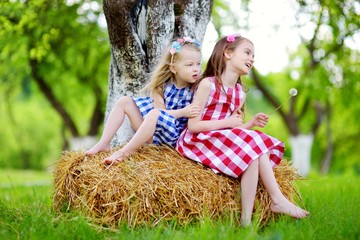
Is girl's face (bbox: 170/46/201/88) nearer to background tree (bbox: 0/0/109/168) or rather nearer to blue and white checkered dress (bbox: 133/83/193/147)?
blue and white checkered dress (bbox: 133/83/193/147)

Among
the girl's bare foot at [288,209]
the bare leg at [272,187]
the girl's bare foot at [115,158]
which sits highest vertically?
the girl's bare foot at [115,158]

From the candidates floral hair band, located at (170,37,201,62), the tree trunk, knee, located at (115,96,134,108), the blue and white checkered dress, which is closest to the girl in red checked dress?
the blue and white checkered dress

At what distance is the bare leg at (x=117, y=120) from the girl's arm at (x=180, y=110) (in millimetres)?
191

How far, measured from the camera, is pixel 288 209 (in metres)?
3.81

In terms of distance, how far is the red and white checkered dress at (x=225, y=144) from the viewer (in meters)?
3.89

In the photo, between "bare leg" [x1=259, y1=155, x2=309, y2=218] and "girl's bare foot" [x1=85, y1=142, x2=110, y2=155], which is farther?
"girl's bare foot" [x1=85, y1=142, x2=110, y2=155]

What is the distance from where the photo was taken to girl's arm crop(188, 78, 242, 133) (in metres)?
4.05

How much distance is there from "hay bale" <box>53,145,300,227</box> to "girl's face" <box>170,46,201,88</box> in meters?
0.69

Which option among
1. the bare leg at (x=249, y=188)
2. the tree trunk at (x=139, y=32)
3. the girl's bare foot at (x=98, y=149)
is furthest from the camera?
the tree trunk at (x=139, y=32)

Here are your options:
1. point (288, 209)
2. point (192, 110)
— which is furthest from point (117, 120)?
point (288, 209)

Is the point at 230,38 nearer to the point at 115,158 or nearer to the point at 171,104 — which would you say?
the point at 171,104

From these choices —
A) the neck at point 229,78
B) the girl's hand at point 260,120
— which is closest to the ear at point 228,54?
the neck at point 229,78

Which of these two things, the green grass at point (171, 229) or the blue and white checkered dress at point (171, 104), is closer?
the green grass at point (171, 229)

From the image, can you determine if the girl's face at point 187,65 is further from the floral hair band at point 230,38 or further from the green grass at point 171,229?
the green grass at point 171,229
